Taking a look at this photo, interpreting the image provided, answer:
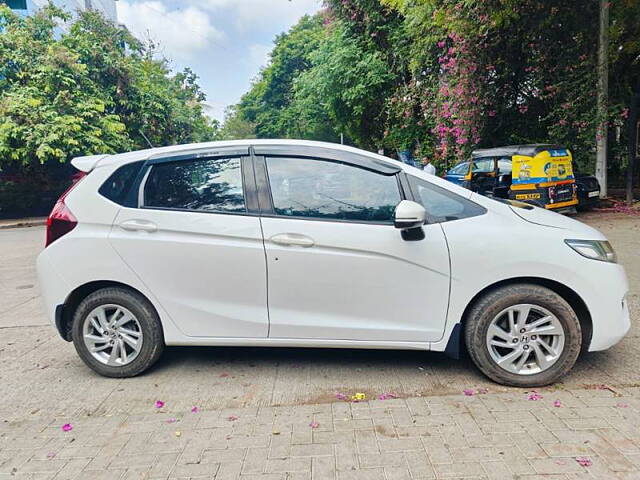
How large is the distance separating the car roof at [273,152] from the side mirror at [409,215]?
38 centimetres

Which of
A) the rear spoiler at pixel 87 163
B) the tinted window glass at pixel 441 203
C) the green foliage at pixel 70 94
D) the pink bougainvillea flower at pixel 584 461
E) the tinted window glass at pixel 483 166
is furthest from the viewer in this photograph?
the green foliage at pixel 70 94

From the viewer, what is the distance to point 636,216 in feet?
34.6

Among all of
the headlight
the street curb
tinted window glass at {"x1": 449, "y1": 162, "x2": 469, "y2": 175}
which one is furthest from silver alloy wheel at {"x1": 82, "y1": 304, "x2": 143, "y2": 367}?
the street curb

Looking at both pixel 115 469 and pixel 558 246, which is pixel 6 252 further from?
pixel 558 246

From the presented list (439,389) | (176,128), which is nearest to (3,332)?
(439,389)

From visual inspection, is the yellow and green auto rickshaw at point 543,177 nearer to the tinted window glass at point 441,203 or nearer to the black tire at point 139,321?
the tinted window glass at point 441,203

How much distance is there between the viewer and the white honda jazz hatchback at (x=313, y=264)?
300 cm

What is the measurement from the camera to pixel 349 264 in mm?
3041

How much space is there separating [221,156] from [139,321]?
137cm

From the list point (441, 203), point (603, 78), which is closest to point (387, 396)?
point (441, 203)

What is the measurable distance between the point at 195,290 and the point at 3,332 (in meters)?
2.90

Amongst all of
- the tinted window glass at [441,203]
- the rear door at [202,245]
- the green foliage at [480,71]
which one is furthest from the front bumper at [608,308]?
the green foliage at [480,71]

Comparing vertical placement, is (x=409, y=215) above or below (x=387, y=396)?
above

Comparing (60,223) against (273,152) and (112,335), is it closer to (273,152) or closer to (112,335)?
(112,335)
